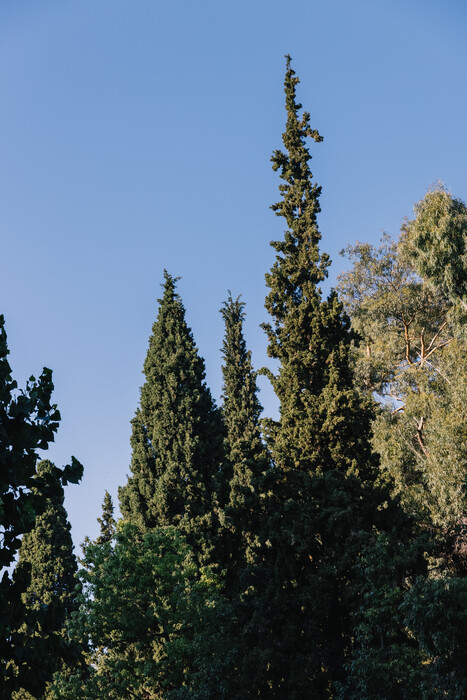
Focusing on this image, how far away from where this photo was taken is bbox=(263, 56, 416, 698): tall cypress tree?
16.1 m

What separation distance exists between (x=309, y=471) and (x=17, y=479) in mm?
13354

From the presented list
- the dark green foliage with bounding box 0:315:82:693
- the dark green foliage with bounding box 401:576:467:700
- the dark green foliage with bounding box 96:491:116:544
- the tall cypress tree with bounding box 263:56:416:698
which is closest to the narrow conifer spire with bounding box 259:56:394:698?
the tall cypress tree with bounding box 263:56:416:698

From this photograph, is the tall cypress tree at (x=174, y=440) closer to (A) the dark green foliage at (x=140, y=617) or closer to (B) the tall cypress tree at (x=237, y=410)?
(B) the tall cypress tree at (x=237, y=410)

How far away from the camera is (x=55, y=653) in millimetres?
6688

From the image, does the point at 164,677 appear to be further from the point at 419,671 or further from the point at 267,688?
the point at 419,671

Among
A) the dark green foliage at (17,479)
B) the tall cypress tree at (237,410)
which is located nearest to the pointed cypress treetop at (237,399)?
the tall cypress tree at (237,410)

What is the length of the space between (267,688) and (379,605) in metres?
3.33

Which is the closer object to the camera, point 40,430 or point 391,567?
point 40,430

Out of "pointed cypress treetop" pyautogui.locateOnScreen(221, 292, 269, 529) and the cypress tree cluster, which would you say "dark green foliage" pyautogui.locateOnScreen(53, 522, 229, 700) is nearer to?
the cypress tree cluster

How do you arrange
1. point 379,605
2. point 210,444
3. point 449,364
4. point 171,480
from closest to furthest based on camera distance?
point 379,605 < point 171,480 < point 210,444 < point 449,364

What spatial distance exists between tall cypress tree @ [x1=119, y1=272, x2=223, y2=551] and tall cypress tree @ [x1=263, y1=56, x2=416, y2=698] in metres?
7.60

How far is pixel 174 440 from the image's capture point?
28844 mm

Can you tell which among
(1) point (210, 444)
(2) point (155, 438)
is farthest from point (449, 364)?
(2) point (155, 438)

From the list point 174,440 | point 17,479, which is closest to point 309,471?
point 174,440
